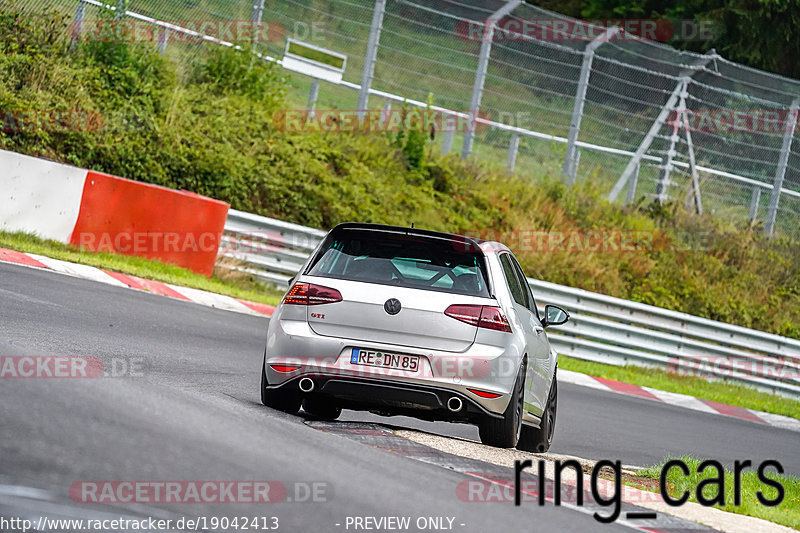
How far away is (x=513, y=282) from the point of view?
8.66 metres

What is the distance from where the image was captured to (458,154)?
2483cm

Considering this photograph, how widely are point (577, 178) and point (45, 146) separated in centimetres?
1204

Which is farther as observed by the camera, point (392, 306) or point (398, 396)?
point (392, 306)

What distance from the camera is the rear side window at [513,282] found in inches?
331

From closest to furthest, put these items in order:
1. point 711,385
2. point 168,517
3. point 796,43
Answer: point 168,517 < point 711,385 < point 796,43

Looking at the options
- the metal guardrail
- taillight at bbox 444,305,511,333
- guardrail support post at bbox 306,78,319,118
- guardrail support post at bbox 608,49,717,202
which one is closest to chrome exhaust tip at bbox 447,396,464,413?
taillight at bbox 444,305,511,333

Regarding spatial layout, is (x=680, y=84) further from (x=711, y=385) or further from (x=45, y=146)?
(x=45, y=146)

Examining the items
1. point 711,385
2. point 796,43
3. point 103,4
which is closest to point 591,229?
point 711,385

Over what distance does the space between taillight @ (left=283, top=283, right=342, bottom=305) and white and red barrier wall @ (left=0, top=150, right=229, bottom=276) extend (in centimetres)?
845

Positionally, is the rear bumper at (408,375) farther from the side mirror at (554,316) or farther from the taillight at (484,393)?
the side mirror at (554,316)

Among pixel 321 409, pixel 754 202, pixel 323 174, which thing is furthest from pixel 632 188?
pixel 321 409

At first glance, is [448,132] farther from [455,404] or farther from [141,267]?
[455,404]

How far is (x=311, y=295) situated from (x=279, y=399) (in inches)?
31.6

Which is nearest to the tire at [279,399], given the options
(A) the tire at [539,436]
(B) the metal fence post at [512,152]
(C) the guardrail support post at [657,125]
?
(A) the tire at [539,436]
